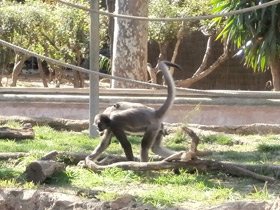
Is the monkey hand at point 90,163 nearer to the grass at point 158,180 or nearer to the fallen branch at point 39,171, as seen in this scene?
the grass at point 158,180

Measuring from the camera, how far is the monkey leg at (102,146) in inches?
281

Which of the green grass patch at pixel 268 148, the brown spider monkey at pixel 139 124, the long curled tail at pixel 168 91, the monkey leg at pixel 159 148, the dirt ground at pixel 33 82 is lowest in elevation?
the dirt ground at pixel 33 82

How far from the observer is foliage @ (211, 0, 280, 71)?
14.0 metres

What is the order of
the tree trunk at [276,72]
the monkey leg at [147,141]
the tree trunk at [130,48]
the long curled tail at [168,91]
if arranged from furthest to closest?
the tree trunk at [276,72]
the tree trunk at [130,48]
the long curled tail at [168,91]
the monkey leg at [147,141]

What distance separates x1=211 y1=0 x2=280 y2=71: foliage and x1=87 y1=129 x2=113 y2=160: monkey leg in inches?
286

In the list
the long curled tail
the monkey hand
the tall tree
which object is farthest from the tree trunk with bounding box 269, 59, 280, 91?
the monkey hand

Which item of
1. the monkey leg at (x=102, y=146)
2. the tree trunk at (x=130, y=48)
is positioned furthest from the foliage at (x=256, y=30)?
the monkey leg at (x=102, y=146)

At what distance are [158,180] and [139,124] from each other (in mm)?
883

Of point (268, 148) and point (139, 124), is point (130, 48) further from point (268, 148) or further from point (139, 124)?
point (139, 124)

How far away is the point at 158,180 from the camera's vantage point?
644 centimetres

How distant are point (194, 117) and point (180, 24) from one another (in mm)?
8468

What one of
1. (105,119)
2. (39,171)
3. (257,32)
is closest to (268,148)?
(105,119)

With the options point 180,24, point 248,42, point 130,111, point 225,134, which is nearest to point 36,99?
point 225,134

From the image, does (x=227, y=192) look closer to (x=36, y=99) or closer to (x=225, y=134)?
(x=225, y=134)
